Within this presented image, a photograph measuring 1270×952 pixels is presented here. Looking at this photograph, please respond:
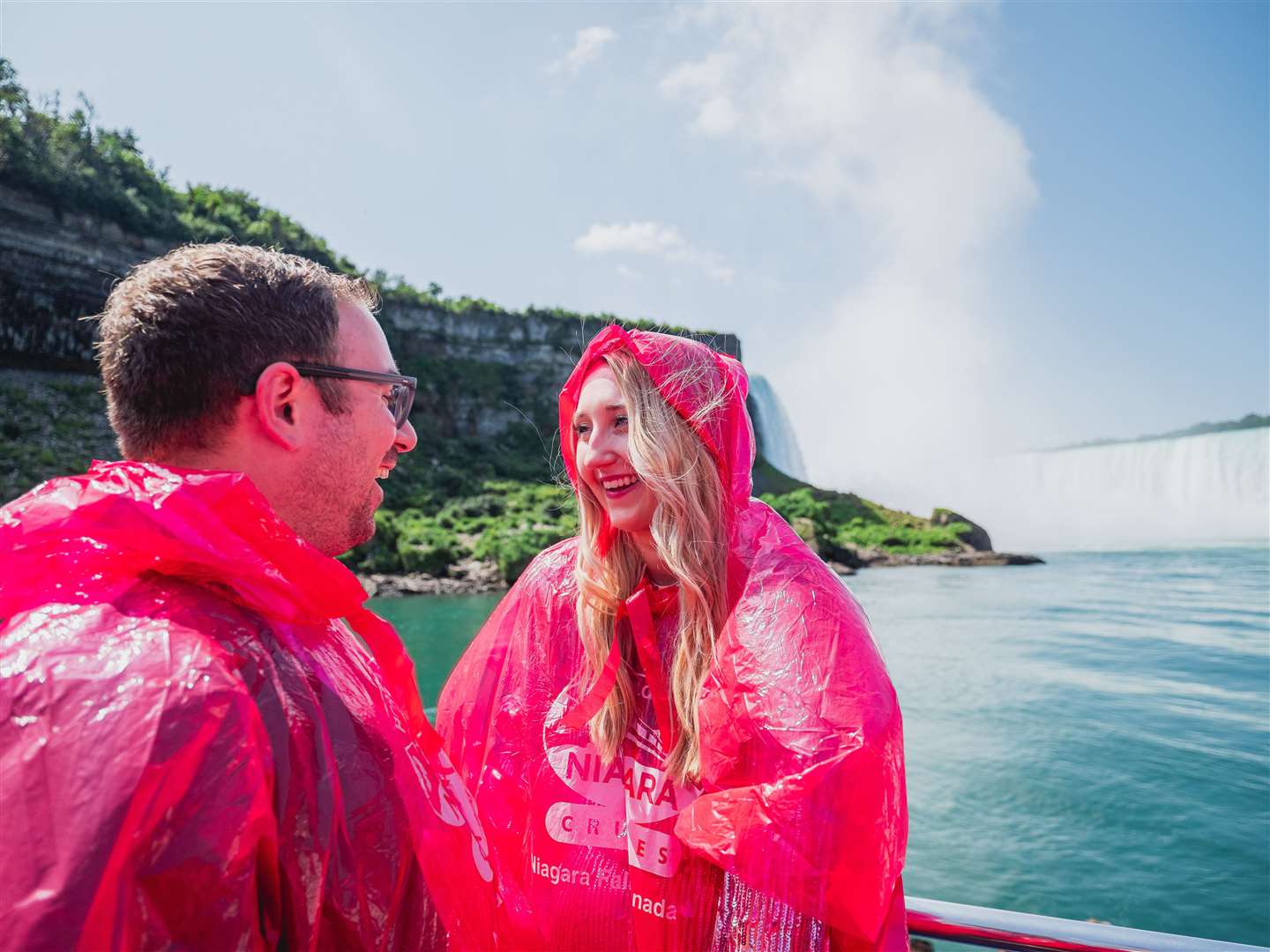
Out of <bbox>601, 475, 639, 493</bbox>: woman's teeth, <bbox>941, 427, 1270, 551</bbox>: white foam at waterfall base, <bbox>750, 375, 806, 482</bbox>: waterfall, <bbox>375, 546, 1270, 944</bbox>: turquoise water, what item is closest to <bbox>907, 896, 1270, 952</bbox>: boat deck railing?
<bbox>601, 475, 639, 493</bbox>: woman's teeth

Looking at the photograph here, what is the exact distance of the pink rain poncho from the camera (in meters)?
1.31

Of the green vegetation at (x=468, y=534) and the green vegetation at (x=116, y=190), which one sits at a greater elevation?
the green vegetation at (x=116, y=190)

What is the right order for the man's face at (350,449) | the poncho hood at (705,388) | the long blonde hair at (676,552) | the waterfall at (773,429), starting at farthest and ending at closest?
1. the waterfall at (773,429)
2. the poncho hood at (705,388)
3. the long blonde hair at (676,552)
4. the man's face at (350,449)

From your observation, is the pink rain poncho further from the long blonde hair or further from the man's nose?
the man's nose

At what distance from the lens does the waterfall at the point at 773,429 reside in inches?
2248

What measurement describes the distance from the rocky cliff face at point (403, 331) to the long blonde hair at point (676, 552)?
28638 millimetres

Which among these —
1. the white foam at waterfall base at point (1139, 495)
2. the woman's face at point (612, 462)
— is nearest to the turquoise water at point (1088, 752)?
the woman's face at point (612, 462)

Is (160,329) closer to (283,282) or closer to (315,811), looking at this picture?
(283,282)

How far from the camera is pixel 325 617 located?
3.21 ft

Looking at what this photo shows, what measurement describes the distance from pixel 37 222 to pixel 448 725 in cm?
4698

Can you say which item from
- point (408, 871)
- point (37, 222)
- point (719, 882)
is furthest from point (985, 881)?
point (37, 222)

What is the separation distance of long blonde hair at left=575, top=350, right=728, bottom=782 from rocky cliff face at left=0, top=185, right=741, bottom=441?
1127 inches

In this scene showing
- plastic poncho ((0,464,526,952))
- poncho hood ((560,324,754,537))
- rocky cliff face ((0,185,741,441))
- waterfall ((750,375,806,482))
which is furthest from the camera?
waterfall ((750,375,806,482))

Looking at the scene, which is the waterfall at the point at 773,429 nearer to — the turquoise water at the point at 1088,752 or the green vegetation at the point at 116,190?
the green vegetation at the point at 116,190
